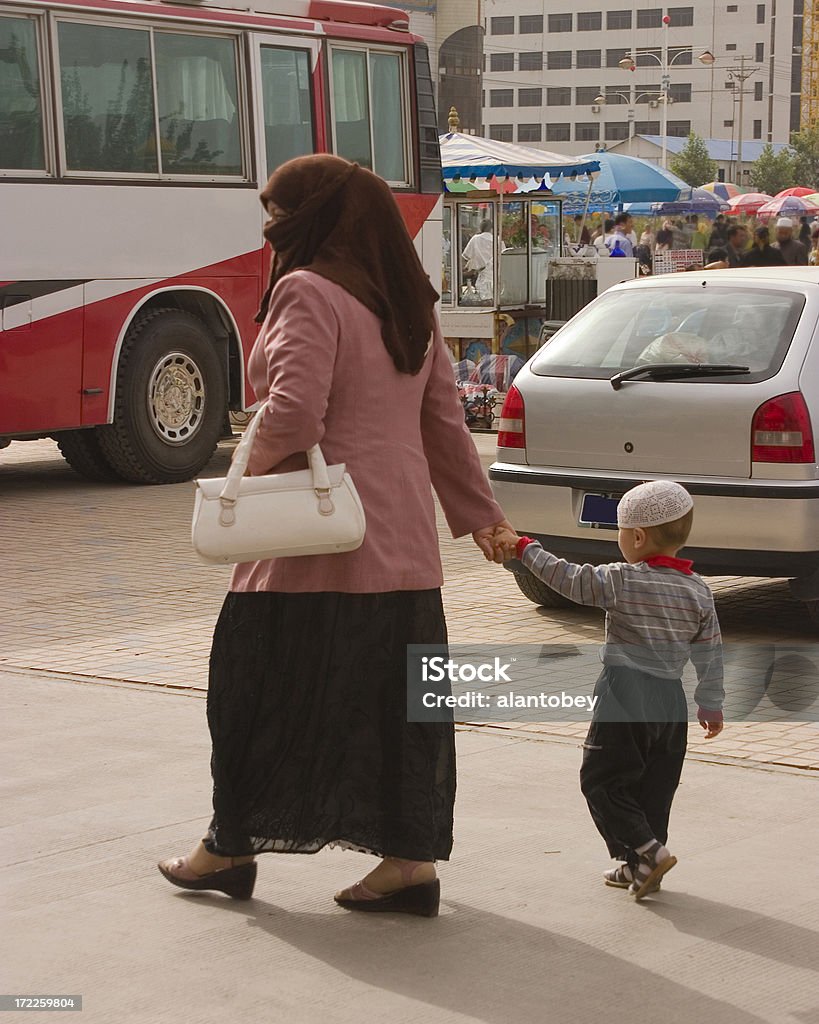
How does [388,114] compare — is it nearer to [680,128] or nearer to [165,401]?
[165,401]

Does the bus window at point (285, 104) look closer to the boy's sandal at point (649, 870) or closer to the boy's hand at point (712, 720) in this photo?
the boy's hand at point (712, 720)

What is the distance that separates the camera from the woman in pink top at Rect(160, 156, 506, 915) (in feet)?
14.4

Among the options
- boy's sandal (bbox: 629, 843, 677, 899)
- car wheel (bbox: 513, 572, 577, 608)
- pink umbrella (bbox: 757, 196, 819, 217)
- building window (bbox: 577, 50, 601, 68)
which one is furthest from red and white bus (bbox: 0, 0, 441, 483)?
building window (bbox: 577, 50, 601, 68)

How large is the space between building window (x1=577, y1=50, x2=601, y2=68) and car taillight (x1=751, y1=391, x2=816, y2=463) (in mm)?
139623

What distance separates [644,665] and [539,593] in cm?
423

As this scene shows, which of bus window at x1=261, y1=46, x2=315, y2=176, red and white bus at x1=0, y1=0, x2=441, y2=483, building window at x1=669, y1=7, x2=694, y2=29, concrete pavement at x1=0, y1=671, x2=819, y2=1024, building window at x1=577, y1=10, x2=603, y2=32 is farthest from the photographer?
building window at x1=577, y1=10, x2=603, y2=32

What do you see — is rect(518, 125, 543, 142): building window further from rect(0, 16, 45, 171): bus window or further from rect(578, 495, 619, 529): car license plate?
rect(578, 495, 619, 529): car license plate

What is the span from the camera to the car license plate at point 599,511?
798 cm

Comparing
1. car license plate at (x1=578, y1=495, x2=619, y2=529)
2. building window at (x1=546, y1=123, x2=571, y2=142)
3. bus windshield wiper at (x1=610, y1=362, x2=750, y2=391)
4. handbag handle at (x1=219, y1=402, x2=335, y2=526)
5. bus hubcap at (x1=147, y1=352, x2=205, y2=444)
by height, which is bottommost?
bus hubcap at (x1=147, y1=352, x2=205, y2=444)

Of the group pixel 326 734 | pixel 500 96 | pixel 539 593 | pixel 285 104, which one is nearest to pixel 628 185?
pixel 285 104

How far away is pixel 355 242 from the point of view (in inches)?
174

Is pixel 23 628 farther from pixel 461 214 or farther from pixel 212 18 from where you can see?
pixel 461 214

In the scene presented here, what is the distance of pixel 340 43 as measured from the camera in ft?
50.8

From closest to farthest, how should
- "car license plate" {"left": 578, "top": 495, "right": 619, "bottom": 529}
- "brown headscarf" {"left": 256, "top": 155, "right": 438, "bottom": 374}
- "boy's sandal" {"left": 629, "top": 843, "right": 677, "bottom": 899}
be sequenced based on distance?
"brown headscarf" {"left": 256, "top": 155, "right": 438, "bottom": 374}
"boy's sandal" {"left": 629, "top": 843, "right": 677, "bottom": 899}
"car license plate" {"left": 578, "top": 495, "right": 619, "bottom": 529}
